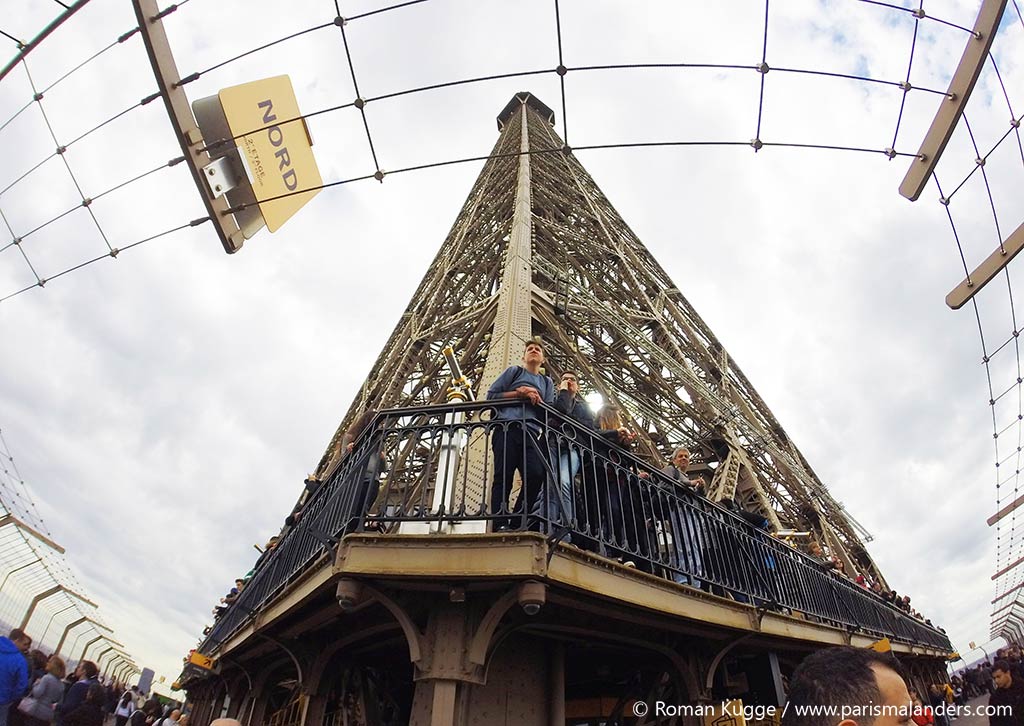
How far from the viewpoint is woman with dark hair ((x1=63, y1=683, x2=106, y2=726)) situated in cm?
630

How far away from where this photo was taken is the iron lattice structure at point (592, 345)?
25.5 ft

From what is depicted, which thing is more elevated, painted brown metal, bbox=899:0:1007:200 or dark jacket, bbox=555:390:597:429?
painted brown metal, bbox=899:0:1007:200

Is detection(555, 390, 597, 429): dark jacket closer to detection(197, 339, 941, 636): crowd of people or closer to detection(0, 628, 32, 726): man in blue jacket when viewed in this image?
detection(197, 339, 941, 636): crowd of people

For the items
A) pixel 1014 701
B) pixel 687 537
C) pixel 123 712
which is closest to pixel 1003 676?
pixel 1014 701

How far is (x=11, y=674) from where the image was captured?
12.8 feet

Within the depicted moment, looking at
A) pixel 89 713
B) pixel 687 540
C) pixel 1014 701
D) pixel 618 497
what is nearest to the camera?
pixel 618 497

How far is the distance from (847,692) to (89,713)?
8.43 meters

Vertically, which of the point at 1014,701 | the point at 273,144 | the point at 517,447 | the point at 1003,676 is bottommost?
the point at 1014,701

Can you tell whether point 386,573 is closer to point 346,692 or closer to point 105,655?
point 346,692

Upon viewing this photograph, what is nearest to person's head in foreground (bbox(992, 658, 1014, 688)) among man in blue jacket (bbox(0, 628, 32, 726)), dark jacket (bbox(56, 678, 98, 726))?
man in blue jacket (bbox(0, 628, 32, 726))

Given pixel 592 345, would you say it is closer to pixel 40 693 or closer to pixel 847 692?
pixel 847 692

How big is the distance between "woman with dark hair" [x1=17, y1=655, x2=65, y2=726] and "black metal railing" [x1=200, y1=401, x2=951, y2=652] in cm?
235

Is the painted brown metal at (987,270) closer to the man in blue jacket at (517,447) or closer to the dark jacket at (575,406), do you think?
the dark jacket at (575,406)

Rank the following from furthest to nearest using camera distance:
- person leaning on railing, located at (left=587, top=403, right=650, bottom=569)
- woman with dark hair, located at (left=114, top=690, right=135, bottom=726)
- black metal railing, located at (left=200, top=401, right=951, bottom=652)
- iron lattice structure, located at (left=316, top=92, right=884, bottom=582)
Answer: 1. woman with dark hair, located at (left=114, top=690, right=135, bottom=726)
2. iron lattice structure, located at (left=316, top=92, right=884, bottom=582)
3. person leaning on railing, located at (left=587, top=403, right=650, bottom=569)
4. black metal railing, located at (left=200, top=401, right=951, bottom=652)
